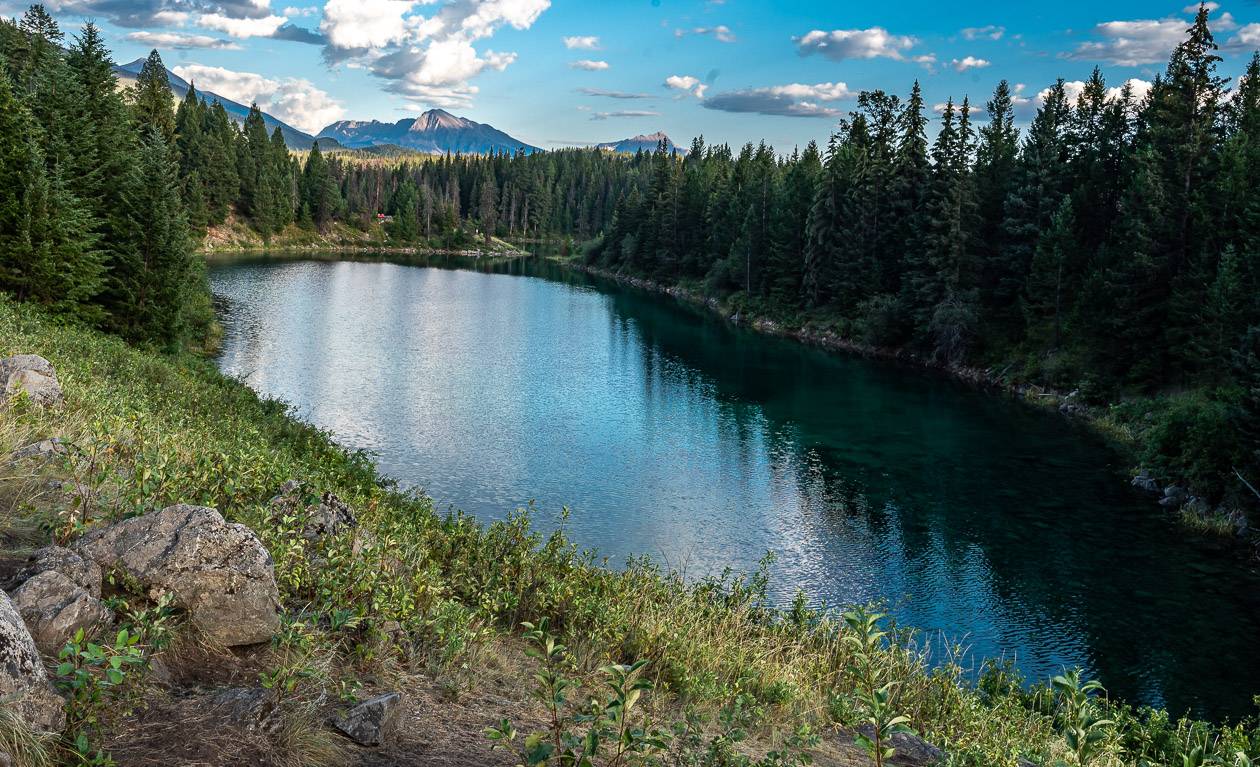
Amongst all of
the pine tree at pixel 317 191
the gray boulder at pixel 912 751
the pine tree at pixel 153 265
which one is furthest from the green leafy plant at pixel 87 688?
the pine tree at pixel 317 191

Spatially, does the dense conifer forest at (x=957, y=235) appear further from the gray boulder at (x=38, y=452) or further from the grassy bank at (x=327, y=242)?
the gray boulder at (x=38, y=452)

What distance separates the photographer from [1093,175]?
5266 cm

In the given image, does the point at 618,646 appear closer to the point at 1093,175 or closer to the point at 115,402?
the point at 115,402

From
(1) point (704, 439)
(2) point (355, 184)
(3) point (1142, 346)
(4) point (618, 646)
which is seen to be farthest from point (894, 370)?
(2) point (355, 184)

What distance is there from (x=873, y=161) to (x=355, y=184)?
12625 cm

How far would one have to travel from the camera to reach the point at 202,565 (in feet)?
22.9

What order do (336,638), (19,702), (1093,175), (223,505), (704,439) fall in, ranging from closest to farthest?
1. (19,702)
2. (336,638)
3. (223,505)
4. (704,439)
5. (1093,175)

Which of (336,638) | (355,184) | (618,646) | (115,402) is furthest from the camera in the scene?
(355,184)

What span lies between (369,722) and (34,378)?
28.7 ft

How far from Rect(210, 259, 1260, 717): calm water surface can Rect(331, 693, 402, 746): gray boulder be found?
16.9 m

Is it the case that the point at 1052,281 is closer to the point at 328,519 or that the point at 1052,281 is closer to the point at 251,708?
the point at 328,519

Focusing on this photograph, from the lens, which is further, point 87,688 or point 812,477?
point 812,477

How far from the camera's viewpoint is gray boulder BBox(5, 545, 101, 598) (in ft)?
20.7

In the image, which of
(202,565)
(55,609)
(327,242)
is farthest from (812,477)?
(327,242)
